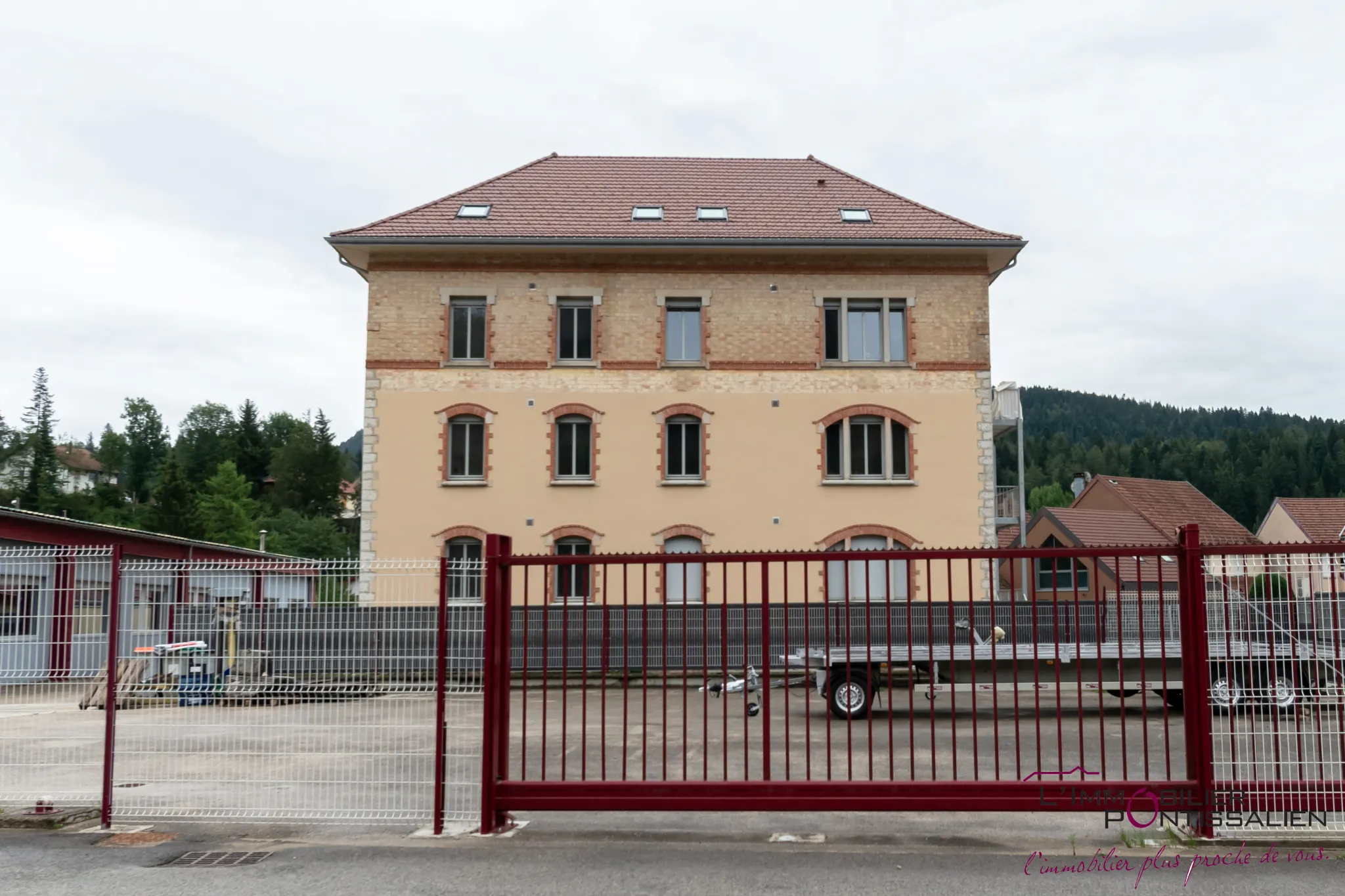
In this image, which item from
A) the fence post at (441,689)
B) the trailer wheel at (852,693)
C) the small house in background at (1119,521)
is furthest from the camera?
the small house in background at (1119,521)

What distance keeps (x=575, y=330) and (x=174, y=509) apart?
49.3 meters

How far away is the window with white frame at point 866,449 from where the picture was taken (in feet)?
82.4

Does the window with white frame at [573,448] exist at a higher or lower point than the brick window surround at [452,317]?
lower

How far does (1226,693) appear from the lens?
6.54 metres

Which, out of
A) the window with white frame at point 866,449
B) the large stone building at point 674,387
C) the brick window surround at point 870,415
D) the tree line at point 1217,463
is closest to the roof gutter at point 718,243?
the large stone building at point 674,387

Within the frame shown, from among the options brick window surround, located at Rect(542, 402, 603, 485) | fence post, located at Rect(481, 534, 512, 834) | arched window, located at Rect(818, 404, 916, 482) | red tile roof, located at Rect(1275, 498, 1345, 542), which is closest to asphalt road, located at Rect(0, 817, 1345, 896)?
fence post, located at Rect(481, 534, 512, 834)

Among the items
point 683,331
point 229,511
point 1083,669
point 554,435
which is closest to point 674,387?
point 683,331

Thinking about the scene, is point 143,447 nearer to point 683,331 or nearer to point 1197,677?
point 683,331

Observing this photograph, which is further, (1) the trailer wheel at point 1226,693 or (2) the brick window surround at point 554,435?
(2) the brick window surround at point 554,435

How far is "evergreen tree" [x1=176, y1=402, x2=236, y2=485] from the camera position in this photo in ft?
296

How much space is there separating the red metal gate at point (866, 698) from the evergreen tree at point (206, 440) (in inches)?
3141

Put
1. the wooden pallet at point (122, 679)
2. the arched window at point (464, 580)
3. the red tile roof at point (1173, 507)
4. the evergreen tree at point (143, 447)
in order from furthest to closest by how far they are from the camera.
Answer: the evergreen tree at point (143, 447), the red tile roof at point (1173, 507), the wooden pallet at point (122, 679), the arched window at point (464, 580)

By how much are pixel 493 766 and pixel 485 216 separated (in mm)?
20804

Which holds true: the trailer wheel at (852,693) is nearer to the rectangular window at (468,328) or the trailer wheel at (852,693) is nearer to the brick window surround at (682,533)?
the brick window surround at (682,533)
